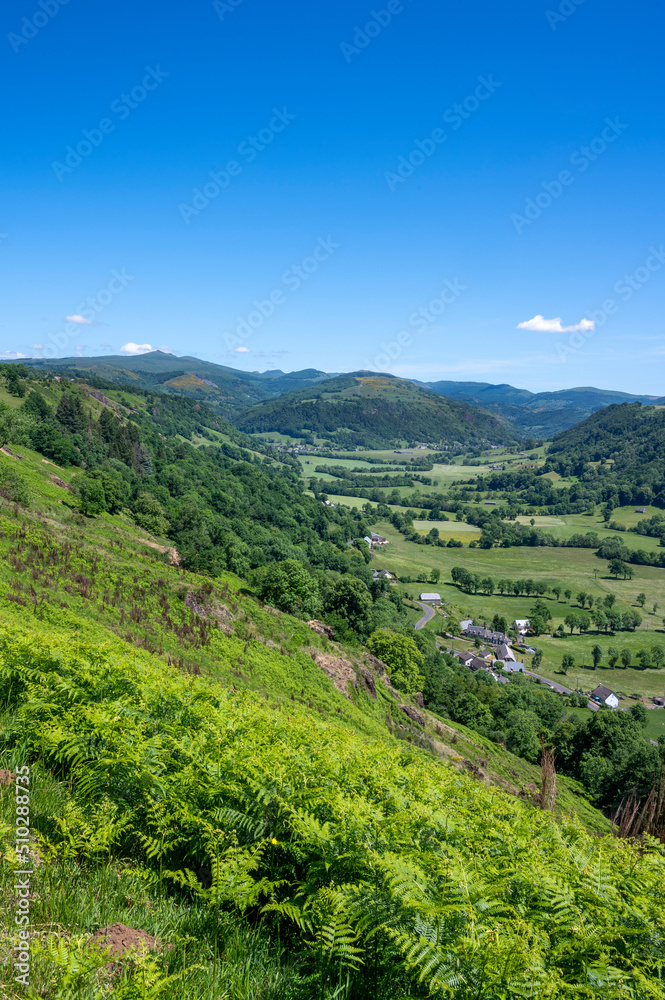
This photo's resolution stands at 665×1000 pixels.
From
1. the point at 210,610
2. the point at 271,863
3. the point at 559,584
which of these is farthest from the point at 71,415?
the point at 559,584

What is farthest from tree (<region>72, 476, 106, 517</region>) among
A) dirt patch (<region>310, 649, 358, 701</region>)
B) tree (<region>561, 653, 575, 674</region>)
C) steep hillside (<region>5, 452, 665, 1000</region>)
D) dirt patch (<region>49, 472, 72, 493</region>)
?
tree (<region>561, 653, 575, 674</region>)

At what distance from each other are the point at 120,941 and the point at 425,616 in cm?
11666

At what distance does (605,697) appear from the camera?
86562 mm

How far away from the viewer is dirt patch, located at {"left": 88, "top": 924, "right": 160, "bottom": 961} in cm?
319

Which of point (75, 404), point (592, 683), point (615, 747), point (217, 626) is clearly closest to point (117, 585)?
point (217, 626)

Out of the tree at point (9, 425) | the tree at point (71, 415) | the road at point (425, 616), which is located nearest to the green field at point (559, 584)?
the road at point (425, 616)

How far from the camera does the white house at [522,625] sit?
388 ft

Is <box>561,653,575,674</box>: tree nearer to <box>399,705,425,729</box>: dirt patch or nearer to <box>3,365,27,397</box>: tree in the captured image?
<box>399,705,425,729</box>: dirt patch

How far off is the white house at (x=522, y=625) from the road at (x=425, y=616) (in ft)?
65.9

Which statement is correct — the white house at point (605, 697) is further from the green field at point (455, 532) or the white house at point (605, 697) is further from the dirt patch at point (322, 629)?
the green field at point (455, 532)

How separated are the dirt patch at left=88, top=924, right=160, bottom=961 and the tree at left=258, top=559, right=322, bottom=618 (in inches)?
1568

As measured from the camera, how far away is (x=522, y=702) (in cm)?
6988

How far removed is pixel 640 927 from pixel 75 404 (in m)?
108

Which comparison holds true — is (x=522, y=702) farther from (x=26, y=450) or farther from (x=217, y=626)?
(x=26, y=450)
